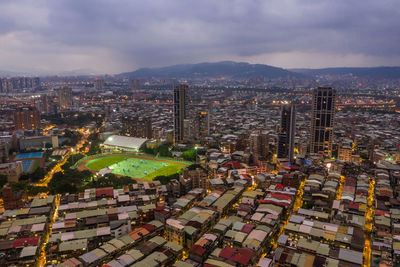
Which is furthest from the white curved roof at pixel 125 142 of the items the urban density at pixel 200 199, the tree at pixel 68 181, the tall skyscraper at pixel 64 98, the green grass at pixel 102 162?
the tall skyscraper at pixel 64 98

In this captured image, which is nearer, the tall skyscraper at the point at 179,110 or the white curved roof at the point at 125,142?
the white curved roof at the point at 125,142

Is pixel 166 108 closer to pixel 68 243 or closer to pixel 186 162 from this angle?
pixel 186 162

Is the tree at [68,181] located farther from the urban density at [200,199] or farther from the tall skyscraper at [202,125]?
the tall skyscraper at [202,125]

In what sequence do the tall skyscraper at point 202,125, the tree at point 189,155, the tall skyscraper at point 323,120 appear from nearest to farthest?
the tree at point 189,155 → the tall skyscraper at point 323,120 → the tall skyscraper at point 202,125

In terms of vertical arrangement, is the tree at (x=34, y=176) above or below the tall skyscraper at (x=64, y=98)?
below

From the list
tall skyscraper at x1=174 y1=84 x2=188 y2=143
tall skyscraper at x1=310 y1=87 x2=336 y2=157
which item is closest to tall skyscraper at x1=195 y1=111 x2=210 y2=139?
tall skyscraper at x1=174 y1=84 x2=188 y2=143

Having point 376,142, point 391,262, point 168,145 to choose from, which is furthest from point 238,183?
point 376,142
